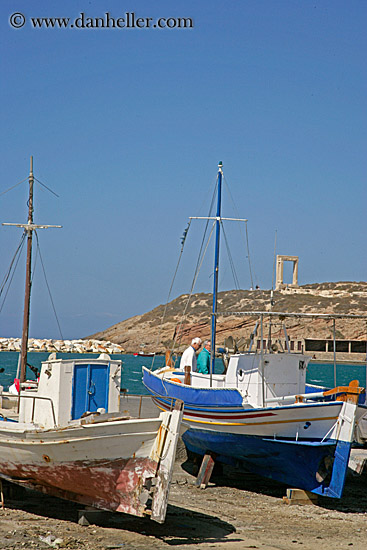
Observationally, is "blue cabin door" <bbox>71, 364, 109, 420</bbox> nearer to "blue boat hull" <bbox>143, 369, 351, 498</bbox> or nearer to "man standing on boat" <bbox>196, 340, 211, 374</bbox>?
"blue boat hull" <bbox>143, 369, 351, 498</bbox>

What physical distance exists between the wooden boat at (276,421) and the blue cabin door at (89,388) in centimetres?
101

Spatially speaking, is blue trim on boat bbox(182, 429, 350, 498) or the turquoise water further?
the turquoise water

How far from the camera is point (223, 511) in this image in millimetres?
12422

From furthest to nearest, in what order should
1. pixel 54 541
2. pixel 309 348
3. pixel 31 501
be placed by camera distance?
pixel 309 348, pixel 31 501, pixel 54 541

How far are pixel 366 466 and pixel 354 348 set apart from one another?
91.9 m

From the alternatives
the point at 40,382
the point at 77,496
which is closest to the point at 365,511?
the point at 77,496

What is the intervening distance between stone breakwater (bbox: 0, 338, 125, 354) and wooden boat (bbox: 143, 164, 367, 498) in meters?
98.2

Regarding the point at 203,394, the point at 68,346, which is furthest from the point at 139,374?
the point at 68,346

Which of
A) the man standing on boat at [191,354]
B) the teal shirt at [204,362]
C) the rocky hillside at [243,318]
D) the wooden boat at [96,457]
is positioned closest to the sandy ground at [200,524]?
the wooden boat at [96,457]

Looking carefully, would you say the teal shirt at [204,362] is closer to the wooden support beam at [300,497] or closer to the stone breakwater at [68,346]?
the wooden support beam at [300,497]

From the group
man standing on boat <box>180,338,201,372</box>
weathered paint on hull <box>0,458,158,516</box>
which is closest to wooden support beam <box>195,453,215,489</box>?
man standing on boat <box>180,338,201,372</box>

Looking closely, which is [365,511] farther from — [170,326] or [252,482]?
[170,326]

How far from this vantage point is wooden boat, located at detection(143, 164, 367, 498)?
43.3ft

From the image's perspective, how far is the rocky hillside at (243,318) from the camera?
10225 centimetres
